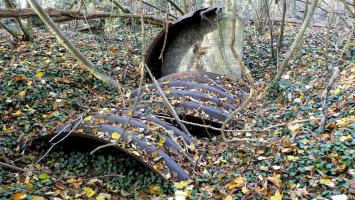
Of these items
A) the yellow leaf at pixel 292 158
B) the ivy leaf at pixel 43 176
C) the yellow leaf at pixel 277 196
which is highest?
the yellow leaf at pixel 292 158

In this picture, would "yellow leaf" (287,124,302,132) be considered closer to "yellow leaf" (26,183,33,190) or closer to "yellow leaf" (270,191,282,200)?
"yellow leaf" (270,191,282,200)

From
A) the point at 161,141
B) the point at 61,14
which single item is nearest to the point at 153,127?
the point at 161,141

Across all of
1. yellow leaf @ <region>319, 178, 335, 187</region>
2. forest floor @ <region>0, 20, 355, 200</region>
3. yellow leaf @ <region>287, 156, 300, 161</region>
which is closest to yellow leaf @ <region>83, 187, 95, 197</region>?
forest floor @ <region>0, 20, 355, 200</region>

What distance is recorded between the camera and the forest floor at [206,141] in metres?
3.32

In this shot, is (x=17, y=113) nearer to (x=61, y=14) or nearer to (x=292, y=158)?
(x=61, y=14)

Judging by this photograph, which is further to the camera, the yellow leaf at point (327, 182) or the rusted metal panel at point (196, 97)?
the rusted metal panel at point (196, 97)

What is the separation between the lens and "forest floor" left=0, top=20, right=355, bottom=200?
131 inches

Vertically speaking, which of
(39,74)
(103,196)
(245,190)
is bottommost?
(103,196)

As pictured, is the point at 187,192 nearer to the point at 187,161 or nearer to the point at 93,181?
the point at 187,161

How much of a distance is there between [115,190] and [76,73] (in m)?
3.41

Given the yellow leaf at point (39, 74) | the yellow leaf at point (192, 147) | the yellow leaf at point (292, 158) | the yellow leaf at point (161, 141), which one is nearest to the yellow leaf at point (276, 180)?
the yellow leaf at point (292, 158)

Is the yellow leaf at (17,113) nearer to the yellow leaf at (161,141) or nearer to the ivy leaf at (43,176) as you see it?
the ivy leaf at (43,176)

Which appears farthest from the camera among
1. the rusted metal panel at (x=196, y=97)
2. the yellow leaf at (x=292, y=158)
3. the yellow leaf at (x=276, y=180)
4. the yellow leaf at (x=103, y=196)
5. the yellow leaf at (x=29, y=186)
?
the rusted metal panel at (x=196, y=97)

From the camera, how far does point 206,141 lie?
15.5 ft
